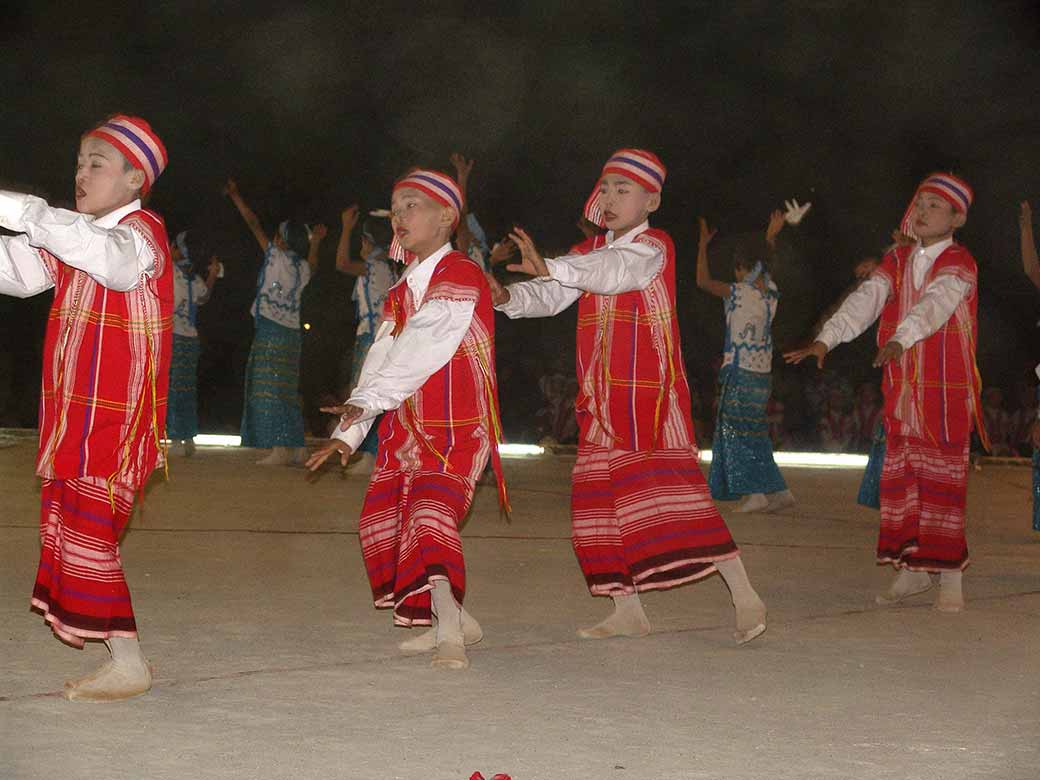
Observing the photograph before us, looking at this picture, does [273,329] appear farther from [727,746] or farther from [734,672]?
[727,746]

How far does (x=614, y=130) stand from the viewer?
16359 mm

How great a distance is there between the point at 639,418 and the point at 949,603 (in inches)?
59.2

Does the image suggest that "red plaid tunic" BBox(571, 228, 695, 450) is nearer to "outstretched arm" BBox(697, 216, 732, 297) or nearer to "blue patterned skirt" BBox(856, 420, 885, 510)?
"blue patterned skirt" BBox(856, 420, 885, 510)

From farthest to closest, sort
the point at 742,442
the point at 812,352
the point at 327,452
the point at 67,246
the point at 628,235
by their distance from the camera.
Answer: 1. the point at 742,442
2. the point at 812,352
3. the point at 628,235
4. the point at 327,452
5. the point at 67,246

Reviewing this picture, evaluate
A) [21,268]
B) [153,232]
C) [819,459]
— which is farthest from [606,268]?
[819,459]

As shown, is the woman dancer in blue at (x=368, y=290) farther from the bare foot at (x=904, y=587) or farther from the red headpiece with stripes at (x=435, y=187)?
the red headpiece with stripes at (x=435, y=187)

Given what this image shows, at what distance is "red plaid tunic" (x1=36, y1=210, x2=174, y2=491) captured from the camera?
388 cm

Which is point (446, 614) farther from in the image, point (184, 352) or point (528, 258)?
point (184, 352)

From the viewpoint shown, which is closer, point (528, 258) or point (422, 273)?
point (528, 258)

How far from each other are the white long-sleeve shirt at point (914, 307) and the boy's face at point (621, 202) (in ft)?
2.89

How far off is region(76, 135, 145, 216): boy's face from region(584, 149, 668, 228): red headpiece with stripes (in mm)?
1697

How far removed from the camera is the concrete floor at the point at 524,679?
338cm

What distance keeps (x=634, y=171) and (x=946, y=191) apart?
146 cm

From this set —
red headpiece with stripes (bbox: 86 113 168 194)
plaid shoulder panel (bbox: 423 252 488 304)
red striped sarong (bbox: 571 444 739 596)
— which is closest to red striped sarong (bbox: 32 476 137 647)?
red headpiece with stripes (bbox: 86 113 168 194)
